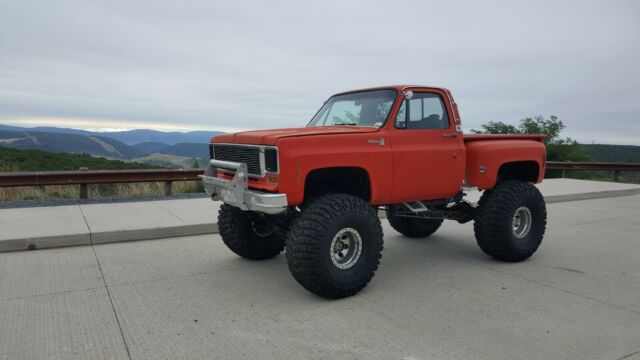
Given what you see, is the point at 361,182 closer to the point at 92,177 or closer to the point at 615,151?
the point at 92,177

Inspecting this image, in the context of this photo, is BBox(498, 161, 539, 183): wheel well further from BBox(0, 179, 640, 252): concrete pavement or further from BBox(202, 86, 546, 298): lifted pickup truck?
BBox(0, 179, 640, 252): concrete pavement

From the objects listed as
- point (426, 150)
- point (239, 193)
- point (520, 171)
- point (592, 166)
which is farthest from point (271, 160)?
point (592, 166)

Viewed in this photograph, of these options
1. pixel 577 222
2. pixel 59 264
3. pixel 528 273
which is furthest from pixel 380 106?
pixel 577 222

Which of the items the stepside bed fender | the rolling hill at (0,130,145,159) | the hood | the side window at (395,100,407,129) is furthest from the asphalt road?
the rolling hill at (0,130,145,159)

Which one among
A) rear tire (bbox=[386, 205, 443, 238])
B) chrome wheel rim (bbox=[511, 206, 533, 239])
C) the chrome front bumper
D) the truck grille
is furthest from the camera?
rear tire (bbox=[386, 205, 443, 238])

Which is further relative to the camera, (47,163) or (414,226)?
(47,163)

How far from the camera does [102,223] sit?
A: 24.0 feet

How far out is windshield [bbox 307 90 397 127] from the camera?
530 centimetres

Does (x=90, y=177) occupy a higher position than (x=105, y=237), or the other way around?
(x=90, y=177)

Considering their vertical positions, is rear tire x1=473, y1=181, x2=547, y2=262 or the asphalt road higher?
rear tire x1=473, y1=181, x2=547, y2=262

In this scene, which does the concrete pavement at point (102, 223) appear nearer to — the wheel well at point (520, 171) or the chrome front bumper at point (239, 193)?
the chrome front bumper at point (239, 193)

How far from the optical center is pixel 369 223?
4.68m

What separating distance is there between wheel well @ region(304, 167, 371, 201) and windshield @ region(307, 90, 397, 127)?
644 millimetres

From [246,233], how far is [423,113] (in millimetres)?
2514
